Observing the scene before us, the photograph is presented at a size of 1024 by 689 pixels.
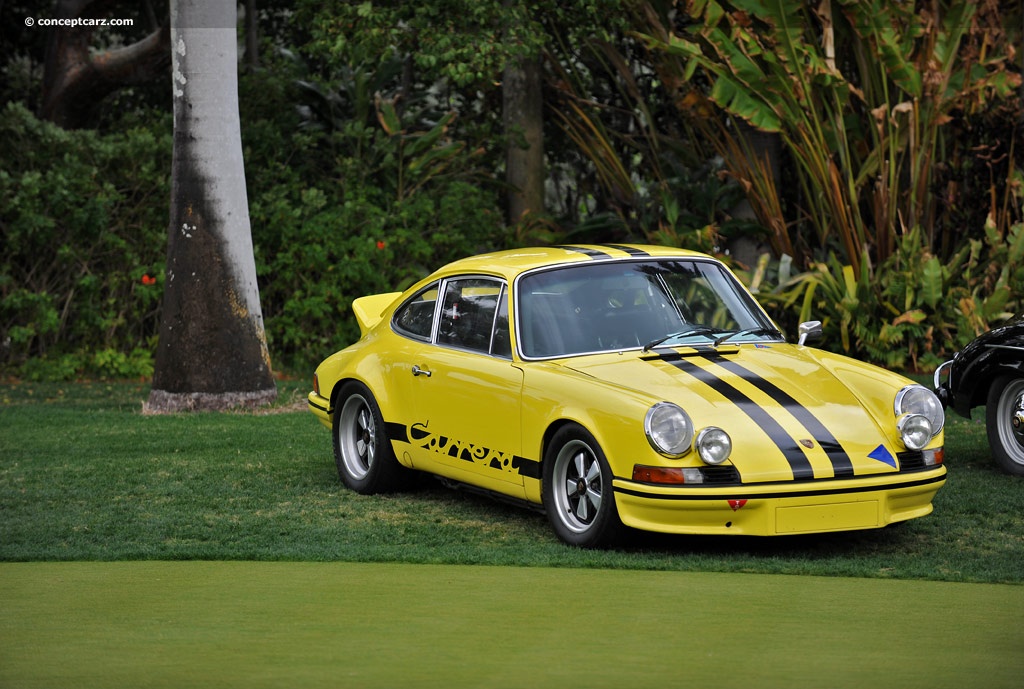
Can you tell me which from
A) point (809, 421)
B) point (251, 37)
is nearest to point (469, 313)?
point (809, 421)

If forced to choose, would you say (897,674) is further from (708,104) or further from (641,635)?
(708,104)

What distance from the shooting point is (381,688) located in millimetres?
4594

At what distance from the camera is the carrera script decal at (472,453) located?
718cm

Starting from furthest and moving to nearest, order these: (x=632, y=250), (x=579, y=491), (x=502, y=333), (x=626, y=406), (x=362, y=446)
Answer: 1. (x=362, y=446)
2. (x=632, y=250)
3. (x=502, y=333)
4. (x=579, y=491)
5. (x=626, y=406)

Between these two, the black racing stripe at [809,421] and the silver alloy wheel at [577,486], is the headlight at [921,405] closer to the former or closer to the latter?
the black racing stripe at [809,421]

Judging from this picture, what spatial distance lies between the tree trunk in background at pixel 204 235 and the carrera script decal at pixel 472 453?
4.95 m

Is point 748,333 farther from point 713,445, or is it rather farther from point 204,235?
point 204,235

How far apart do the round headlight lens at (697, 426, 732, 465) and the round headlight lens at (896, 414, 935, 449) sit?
2.96 feet

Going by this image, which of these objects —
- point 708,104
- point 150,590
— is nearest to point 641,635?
point 150,590

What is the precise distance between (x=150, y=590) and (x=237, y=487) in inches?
103

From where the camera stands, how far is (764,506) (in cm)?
635

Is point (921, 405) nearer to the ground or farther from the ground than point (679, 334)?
nearer to the ground

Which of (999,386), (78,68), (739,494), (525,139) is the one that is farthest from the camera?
(525,139)

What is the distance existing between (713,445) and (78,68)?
13130mm
